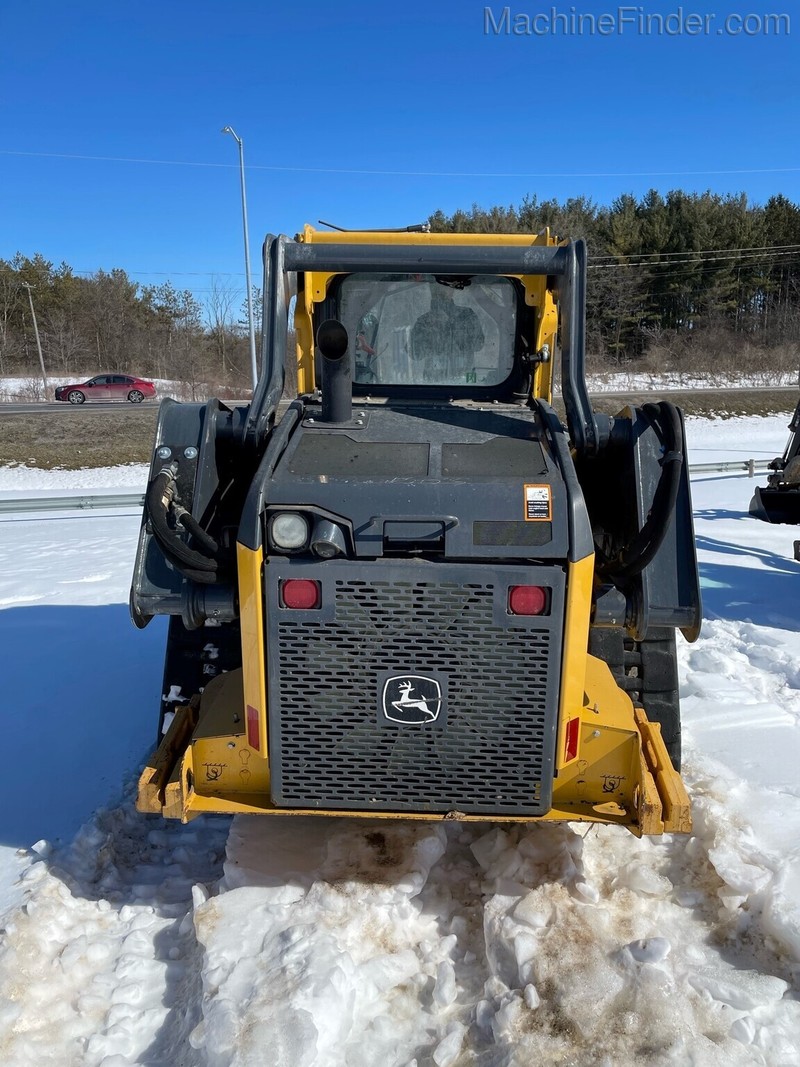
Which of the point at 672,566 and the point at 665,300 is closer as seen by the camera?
the point at 672,566

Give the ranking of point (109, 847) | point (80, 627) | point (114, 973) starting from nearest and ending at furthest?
point (114, 973) < point (109, 847) < point (80, 627)

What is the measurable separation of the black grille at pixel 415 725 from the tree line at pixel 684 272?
40.5 meters

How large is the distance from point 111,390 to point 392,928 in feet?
106

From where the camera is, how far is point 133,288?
165 ft

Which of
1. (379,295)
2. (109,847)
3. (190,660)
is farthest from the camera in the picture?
(379,295)

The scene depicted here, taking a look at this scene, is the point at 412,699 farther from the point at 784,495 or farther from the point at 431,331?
the point at 784,495

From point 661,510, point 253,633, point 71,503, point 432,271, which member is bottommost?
point 71,503

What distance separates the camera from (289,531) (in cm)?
263

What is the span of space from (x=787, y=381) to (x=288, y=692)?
1487 inches

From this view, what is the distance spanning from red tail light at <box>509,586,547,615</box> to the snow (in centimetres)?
110

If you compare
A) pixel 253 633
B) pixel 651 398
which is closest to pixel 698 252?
pixel 651 398

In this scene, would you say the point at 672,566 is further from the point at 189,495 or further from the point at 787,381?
the point at 787,381

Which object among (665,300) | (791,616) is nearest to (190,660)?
(791,616)

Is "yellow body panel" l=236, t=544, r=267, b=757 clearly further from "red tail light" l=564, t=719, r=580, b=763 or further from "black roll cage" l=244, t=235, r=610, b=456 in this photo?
"red tail light" l=564, t=719, r=580, b=763
